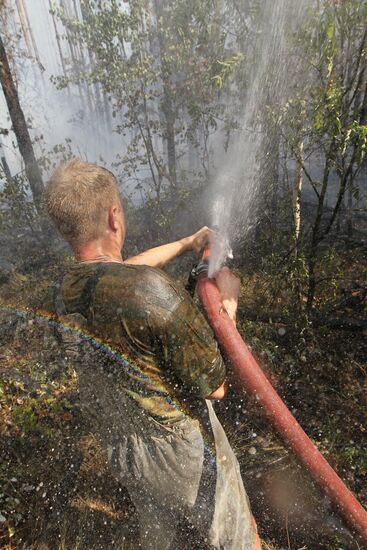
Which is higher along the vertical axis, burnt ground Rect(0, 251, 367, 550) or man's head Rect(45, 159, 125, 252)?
man's head Rect(45, 159, 125, 252)

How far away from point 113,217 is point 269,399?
4.43 ft

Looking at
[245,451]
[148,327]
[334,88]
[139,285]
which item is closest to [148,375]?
[148,327]

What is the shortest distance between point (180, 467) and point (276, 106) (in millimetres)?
3917

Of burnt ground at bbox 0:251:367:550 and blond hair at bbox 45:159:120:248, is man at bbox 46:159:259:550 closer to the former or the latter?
blond hair at bbox 45:159:120:248

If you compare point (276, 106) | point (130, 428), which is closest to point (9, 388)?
point (130, 428)

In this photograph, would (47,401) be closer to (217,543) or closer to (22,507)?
(22,507)

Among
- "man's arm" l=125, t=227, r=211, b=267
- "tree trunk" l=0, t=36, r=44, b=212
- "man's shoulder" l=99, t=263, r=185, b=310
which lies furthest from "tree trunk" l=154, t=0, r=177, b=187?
"man's shoulder" l=99, t=263, r=185, b=310

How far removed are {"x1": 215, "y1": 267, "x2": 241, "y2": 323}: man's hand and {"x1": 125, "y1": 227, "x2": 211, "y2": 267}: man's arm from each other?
288 millimetres

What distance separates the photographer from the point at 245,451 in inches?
141

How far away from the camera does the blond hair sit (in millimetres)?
1641

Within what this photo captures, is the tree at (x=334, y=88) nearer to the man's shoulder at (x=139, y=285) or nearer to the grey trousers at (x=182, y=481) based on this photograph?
the man's shoulder at (x=139, y=285)

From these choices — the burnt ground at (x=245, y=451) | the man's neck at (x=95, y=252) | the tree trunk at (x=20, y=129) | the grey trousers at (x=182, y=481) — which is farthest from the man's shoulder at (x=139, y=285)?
the tree trunk at (x=20, y=129)

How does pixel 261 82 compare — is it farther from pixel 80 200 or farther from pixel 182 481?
pixel 182 481

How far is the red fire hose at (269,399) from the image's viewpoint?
1.97 metres
